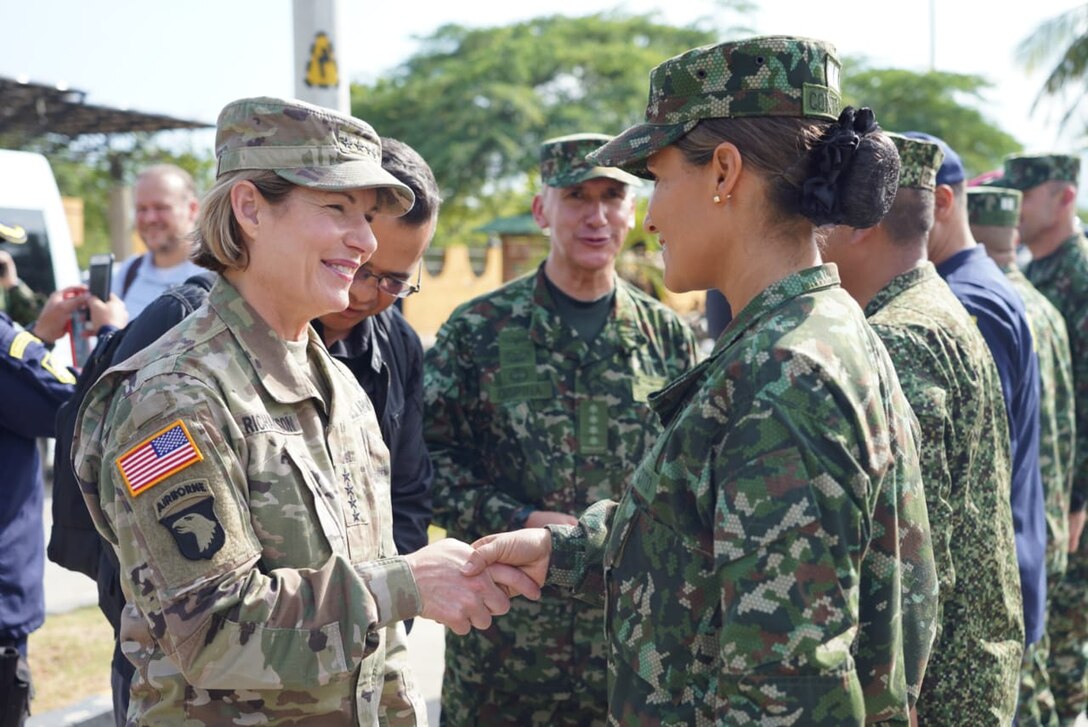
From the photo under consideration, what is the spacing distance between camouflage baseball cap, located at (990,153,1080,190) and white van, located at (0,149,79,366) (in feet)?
18.2

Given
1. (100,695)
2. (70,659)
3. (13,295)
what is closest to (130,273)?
(13,295)

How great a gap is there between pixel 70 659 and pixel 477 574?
390cm

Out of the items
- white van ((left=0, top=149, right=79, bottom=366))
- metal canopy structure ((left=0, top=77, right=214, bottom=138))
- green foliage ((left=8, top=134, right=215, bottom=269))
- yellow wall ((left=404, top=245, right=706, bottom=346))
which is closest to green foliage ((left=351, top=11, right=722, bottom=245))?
yellow wall ((left=404, top=245, right=706, bottom=346))

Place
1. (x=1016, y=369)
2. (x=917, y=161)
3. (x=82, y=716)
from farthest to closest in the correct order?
(x=82, y=716), (x=1016, y=369), (x=917, y=161)

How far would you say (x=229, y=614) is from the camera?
196cm

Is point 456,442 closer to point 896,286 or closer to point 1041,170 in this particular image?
point 896,286

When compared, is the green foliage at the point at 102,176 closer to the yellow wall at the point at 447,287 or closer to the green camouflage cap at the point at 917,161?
the yellow wall at the point at 447,287

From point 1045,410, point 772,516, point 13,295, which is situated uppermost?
point 772,516

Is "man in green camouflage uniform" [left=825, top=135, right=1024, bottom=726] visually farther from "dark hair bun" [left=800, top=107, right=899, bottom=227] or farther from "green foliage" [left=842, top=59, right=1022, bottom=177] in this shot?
"green foliage" [left=842, top=59, right=1022, bottom=177]

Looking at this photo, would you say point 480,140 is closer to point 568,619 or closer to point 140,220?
point 140,220

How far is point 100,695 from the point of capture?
466cm

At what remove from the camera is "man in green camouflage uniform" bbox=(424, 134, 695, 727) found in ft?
11.9

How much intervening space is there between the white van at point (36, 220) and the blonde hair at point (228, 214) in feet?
14.9

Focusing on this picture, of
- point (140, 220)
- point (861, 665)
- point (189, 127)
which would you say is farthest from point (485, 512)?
point (189, 127)
